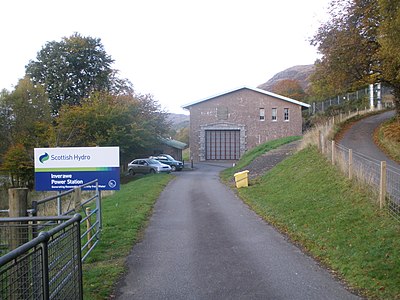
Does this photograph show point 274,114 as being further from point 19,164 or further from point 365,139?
point 19,164

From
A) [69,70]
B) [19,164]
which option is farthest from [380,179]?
[69,70]

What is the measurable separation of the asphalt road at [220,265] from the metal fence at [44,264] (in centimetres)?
155

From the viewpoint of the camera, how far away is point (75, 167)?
35.9 feet

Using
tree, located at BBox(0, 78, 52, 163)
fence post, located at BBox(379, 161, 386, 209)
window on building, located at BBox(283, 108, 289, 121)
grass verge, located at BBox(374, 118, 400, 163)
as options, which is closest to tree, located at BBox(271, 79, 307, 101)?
window on building, located at BBox(283, 108, 289, 121)

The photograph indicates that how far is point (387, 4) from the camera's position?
15562mm

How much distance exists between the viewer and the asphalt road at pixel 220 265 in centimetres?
671

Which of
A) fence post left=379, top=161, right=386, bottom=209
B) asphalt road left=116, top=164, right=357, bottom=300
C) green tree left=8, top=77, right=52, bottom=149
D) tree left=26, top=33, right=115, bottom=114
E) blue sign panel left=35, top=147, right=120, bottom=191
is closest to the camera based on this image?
asphalt road left=116, top=164, right=357, bottom=300

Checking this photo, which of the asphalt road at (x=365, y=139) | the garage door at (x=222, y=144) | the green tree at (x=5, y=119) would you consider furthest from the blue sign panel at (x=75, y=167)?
the garage door at (x=222, y=144)

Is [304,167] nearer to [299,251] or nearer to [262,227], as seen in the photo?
[262,227]

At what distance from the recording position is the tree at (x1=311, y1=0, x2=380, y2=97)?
2366 cm

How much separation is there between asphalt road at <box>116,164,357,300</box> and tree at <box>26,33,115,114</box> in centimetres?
4092

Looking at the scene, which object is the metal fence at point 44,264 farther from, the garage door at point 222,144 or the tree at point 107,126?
the garage door at point 222,144

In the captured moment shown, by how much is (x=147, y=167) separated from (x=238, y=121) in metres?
15.1

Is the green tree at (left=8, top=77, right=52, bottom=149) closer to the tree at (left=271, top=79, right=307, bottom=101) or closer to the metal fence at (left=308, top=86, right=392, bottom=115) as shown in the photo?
the metal fence at (left=308, top=86, right=392, bottom=115)
